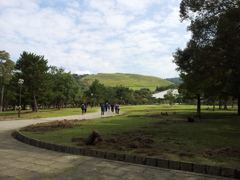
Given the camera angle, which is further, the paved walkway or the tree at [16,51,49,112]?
the tree at [16,51,49,112]

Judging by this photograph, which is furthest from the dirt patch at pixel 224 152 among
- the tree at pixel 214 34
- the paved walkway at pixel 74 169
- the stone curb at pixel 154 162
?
the tree at pixel 214 34

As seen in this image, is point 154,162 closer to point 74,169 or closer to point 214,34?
point 74,169

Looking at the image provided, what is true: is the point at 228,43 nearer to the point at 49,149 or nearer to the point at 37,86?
the point at 49,149

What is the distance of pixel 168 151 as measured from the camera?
596 centimetres

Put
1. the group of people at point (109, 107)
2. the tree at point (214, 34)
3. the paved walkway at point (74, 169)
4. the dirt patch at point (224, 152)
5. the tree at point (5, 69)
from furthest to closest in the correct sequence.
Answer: the tree at point (5, 69)
the group of people at point (109, 107)
the tree at point (214, 34)
the dirt patch at point (224, 152)
the paved walkway at point (74, 169)

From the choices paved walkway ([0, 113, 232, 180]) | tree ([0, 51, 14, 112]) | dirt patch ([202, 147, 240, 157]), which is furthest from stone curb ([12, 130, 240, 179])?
tree ([0, 51, 14, 112])

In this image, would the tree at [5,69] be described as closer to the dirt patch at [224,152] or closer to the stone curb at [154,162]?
the stone curb at [154,162]

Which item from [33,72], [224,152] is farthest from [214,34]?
[33,72]

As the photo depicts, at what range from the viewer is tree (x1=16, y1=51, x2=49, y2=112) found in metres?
33.5

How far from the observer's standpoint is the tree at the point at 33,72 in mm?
33469

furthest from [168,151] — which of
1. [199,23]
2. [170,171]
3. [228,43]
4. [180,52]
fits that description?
[180,52]

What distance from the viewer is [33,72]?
111 feet

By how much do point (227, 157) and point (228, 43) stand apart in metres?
6.43

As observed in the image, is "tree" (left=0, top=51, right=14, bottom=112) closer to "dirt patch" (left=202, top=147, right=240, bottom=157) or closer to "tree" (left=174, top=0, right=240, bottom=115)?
"tree" (left=174, top=0, right=240, bottom=115)
